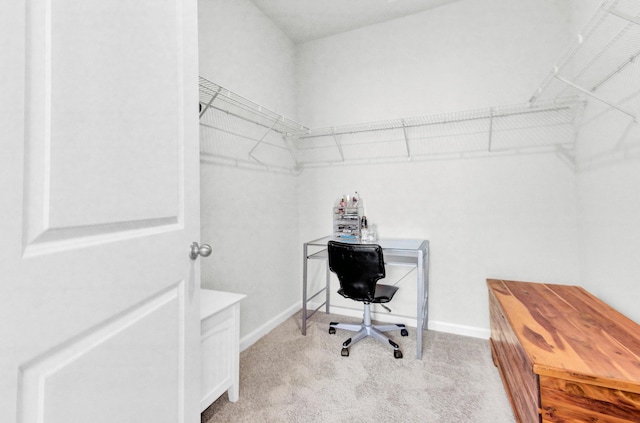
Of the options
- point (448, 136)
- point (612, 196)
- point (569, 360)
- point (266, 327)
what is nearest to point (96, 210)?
point (569, 360)

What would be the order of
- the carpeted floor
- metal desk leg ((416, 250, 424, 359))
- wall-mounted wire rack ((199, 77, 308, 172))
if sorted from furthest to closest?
metal desk leg ((416, 250, 424, 359))
wall-mounted wire rack ((199, 77, 308, 172))
the carpeted floor

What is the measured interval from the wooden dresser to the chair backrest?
2.50 feet

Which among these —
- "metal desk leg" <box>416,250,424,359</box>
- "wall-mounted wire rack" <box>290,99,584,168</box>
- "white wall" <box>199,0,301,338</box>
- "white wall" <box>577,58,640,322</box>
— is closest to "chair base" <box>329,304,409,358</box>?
"metal desk leg" <box>416,250,424,359</box>

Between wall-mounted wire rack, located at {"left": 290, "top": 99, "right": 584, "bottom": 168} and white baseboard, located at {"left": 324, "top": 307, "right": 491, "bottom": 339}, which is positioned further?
white baseboard, located at {"left": 324, "top": 307, "right": 491, "bottom": 339}

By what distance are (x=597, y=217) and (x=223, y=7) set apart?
2.86 meters

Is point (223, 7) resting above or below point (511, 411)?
above

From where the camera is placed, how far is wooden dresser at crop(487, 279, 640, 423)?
0.92m

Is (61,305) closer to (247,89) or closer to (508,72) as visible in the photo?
(247,89)

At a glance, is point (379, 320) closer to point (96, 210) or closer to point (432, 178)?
point (432, 178)

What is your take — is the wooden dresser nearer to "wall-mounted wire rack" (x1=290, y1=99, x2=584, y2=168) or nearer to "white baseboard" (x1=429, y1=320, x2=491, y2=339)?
"white baseboard" (x1=429, y1=320, x2=491, y2=339)

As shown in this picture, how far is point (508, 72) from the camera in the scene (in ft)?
7.16

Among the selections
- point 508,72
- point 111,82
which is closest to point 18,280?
point 111,82

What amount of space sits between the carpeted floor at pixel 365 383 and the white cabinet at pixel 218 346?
0.57 ft

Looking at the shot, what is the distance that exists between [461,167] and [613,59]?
3.40 feet
